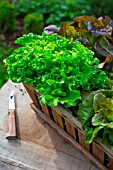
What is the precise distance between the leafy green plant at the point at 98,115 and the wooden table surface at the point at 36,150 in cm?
26

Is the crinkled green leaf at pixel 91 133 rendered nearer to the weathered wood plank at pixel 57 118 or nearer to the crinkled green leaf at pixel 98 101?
the crinkled green leaf at pixel 98 101

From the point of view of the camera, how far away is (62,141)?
60.5 inches

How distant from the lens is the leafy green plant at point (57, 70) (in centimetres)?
129

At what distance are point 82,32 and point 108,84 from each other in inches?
15.0

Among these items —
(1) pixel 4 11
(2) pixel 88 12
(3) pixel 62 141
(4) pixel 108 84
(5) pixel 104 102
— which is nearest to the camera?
(5) pixel 104 102

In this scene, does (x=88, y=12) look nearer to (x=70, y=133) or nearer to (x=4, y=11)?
(x=4, y=11)

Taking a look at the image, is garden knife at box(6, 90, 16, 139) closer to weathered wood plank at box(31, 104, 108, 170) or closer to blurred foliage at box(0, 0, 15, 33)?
weathered wood plank at box(31, 104, 108, 170)

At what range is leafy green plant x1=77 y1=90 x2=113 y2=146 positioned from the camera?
3.96 feet

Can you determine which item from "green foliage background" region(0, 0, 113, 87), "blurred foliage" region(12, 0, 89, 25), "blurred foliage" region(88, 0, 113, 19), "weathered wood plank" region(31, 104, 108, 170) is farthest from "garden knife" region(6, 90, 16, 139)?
"blurred foliage" region(88, 0, 113, 19)

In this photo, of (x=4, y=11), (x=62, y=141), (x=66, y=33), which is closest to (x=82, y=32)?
(x=66, y=33)

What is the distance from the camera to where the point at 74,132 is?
56.2 inches

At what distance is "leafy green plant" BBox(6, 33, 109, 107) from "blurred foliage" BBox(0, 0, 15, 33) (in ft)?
6.28

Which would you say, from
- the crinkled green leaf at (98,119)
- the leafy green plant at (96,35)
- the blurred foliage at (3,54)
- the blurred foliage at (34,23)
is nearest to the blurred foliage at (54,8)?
the blurred foliage at (34,23)

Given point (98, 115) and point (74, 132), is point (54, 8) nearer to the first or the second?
point (74, 132)
